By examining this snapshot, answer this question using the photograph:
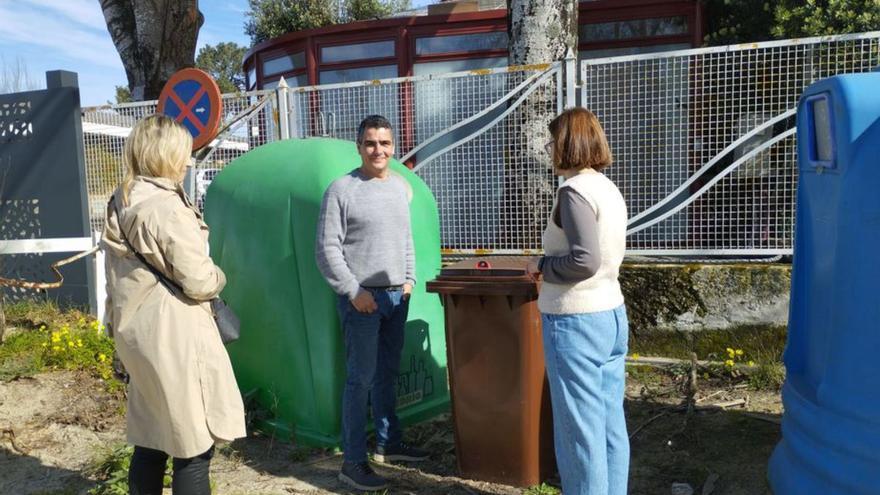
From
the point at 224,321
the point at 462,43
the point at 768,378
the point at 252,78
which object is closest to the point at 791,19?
the point at 768,378

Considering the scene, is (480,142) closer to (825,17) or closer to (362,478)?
(362,478)

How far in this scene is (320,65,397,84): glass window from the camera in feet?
31.0

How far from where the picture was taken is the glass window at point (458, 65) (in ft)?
29.4

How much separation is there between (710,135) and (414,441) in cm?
312

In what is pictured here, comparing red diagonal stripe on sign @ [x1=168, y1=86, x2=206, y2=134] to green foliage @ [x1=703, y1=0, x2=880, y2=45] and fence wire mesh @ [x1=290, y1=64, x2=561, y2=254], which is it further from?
green foliage @ [x1=703, y1=0, x2=880, y2=45]

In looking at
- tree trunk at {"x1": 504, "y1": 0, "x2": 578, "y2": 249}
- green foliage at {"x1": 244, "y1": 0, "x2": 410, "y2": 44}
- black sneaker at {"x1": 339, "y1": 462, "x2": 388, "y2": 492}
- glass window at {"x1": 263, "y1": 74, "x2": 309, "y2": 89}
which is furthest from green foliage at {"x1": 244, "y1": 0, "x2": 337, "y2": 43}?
black sneaker at {"x1": 339, "y1": 462, "x2": 388, "y2": 492}

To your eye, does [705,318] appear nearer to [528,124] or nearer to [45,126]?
[528,124]

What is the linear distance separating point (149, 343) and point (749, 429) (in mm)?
3314

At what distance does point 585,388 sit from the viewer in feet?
8.96

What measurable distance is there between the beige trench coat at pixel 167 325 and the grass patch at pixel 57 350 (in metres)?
2.62

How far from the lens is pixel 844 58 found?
4.75m

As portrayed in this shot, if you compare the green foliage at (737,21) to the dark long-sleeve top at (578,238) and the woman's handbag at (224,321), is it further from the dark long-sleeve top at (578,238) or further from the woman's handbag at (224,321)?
the woman's handbag at (224,321)

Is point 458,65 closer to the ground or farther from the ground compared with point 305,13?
closer to the ground

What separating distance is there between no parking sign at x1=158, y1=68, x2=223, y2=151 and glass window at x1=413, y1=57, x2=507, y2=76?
4227mm
